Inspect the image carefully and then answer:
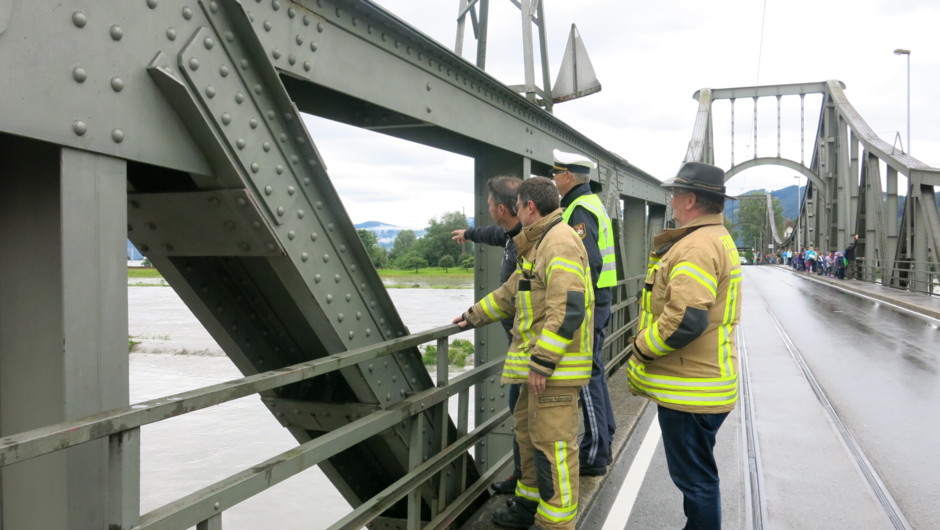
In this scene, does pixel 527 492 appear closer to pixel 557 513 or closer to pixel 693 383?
pixel 557 513

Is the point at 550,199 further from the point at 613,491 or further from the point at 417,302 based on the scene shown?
the point at 417,302

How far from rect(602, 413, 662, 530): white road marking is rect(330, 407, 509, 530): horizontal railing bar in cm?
87

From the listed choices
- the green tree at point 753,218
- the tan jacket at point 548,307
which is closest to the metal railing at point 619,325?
the tan jacket at point 548,307

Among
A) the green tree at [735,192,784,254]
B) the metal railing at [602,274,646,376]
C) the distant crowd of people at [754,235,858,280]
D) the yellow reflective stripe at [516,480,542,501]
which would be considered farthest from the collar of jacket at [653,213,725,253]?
the green tree at [735,192,784,254]

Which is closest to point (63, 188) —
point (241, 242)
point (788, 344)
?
point (241, 242)

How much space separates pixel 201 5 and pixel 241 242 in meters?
0.78

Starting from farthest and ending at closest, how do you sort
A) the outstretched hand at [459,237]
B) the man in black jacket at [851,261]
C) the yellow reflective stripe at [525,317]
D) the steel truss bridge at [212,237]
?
the man in black jacket at [851,261] < the outstretched hand at [459,237] < the yellow reflective stripe at [525,317] < the steel truss bridge at [212,237]

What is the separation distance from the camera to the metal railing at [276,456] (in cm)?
144

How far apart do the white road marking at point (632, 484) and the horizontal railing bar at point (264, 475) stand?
1477mm

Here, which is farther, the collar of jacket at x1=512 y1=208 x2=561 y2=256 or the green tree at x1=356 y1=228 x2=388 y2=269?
the collar of jacket at x1=512 y1=208 x2=561 y2=256

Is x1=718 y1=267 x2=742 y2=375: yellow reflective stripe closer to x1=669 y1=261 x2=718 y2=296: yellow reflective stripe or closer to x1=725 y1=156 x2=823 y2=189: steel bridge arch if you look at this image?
x1=669 y1=261 x2=718 y2=296: yellow reflective stripe

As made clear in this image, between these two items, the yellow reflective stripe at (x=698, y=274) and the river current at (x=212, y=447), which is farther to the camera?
the river current at (x=212, y=447)

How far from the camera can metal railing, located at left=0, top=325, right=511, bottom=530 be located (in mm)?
1436

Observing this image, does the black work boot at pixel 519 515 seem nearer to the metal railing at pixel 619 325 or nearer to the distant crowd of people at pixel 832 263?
the metal railing at pixel 619 325
